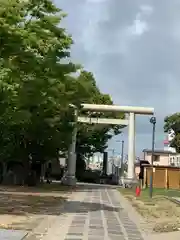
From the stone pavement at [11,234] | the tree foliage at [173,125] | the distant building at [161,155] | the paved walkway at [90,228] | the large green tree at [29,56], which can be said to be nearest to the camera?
the stone pavement at [11,234]

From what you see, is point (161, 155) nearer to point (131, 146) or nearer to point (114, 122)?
point (131, 146)

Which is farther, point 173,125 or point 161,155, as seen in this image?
point 161,155

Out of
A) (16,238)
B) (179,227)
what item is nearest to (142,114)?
(179,227)

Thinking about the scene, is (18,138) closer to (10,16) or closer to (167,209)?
(167,209)

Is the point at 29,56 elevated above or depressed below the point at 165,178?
above

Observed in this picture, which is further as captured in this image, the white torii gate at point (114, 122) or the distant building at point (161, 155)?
the distant building at point (161, 155)

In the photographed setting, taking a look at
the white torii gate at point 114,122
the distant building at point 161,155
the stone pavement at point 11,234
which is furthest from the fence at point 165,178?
the distant building at point 161,155

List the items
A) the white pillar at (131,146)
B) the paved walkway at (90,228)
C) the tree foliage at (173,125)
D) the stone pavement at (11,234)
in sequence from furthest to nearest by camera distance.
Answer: the tree foliage at (173,125)
the white pillar at (131,146)
the paved walkway at (90,228)
the stone pavement at (11,234)

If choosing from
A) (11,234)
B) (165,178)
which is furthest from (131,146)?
(11,234)

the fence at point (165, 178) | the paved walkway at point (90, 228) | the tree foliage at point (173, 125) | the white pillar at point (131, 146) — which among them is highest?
the tree foliage at point (173, 125)

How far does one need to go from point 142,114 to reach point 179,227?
3550 centimetres

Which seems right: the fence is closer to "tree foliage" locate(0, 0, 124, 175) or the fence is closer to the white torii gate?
the white torii gate

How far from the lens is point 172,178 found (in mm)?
52438

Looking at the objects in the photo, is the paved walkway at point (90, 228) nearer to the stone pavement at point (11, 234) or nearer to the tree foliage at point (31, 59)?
the stone pavement at point (11, 234)
